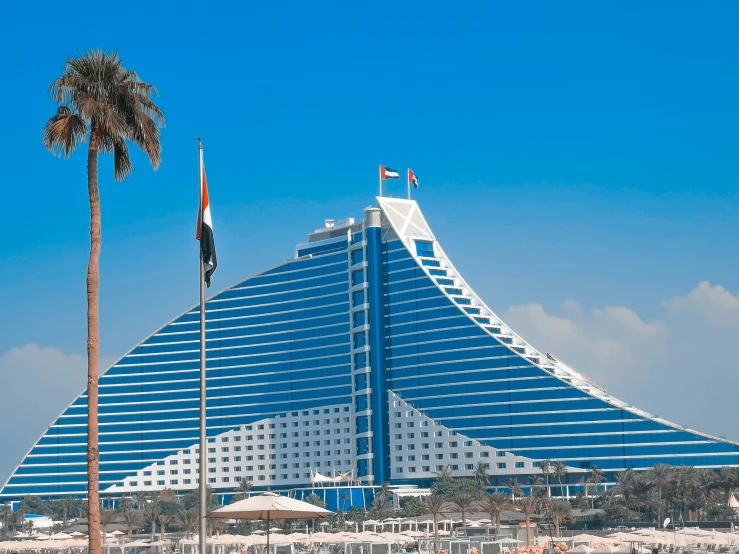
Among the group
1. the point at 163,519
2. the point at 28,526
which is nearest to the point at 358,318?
the point at 163,519

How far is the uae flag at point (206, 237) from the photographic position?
29.0 metres

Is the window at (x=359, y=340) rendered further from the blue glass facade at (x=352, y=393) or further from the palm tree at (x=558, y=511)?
the palm tree at (x=558, y=511)

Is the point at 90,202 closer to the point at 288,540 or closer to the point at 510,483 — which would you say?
the point at 288,540

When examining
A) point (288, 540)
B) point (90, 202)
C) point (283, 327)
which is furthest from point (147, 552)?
point (90, 202)

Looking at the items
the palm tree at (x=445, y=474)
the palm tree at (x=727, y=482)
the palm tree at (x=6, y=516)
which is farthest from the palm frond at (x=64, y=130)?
the palm tree at (x=6, y=516)

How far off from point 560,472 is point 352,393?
104 ft

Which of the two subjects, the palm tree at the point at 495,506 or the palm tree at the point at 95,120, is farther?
the palm tree at the point at 495,506

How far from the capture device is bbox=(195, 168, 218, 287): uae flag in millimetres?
29047

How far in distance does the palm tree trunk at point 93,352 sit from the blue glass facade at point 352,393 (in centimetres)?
12023

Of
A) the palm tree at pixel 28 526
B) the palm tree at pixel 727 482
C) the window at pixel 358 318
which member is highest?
the window at pixel 358 318

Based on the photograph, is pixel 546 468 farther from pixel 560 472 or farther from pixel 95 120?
pixel 95 120

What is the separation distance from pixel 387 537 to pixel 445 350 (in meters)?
70.3

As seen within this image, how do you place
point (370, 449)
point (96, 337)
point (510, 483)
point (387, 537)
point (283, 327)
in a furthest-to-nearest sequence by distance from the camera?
point (283, 327)
point (370, 449)
point (510, 483)
point (387, 537)
point (96, 337)

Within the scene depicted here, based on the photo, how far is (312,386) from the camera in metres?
166
